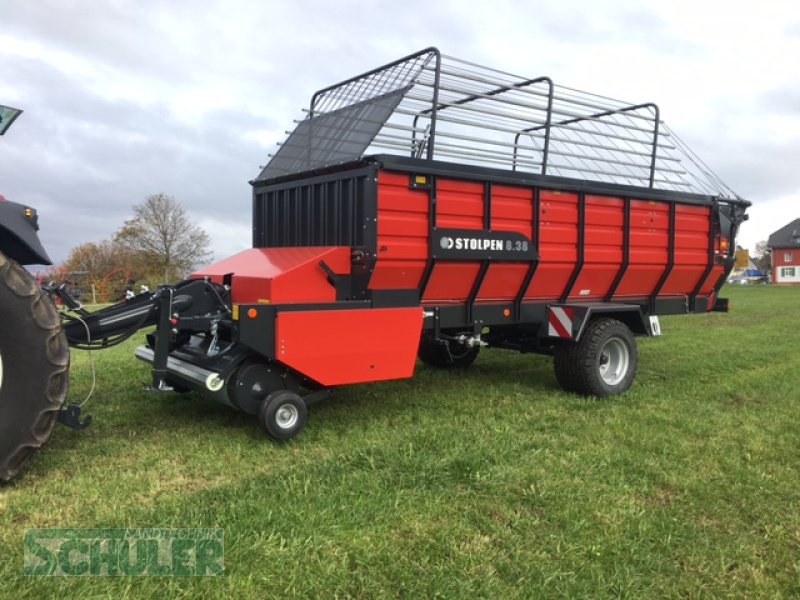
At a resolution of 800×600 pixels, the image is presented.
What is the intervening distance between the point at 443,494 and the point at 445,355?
3.96 metres

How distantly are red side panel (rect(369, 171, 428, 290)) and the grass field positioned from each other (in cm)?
115

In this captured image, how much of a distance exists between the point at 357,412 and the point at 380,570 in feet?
→ 8.46

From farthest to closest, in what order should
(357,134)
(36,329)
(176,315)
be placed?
(357,134) → (176,315) → (36,329)

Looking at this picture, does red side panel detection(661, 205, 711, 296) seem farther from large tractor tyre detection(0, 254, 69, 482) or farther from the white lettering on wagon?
large tractor tyre detection(0, 254, 69, 482)

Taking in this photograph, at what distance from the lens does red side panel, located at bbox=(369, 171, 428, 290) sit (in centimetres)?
485

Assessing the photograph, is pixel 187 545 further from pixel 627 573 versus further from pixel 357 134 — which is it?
pixel 357 134

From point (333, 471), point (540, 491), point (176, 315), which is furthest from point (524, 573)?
point (176, 315)

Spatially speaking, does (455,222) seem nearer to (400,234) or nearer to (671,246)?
(400,234)

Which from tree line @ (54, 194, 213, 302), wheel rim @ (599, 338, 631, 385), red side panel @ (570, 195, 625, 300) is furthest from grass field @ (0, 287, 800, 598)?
tree line @ (54, 194, 213, 302)

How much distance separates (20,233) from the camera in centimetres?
364

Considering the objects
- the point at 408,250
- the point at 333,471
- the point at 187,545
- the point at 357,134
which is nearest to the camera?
the point at 187,545

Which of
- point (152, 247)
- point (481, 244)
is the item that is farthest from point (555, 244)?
point (152, 247)

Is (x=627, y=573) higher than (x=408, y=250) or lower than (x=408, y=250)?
lower

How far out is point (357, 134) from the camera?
5359mm
